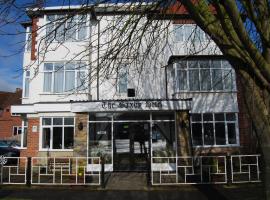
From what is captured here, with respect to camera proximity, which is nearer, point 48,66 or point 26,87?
point 48,66

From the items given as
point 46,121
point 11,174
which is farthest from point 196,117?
point 11,174

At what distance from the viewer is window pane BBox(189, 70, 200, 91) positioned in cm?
1988

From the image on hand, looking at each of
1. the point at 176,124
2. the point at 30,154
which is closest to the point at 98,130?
the point at 176,124

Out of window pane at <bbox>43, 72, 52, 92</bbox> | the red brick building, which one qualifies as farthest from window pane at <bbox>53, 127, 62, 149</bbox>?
the red brick building

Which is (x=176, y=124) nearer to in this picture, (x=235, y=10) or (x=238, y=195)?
(x=238, y=195)

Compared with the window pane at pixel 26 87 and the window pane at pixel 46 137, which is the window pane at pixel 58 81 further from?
the window pane at pixel 26 87

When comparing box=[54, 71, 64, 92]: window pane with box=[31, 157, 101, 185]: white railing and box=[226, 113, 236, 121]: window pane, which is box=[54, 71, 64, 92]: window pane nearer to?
box=[31, 157, 101, 185]: white railing

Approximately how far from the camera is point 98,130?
17.4 metres

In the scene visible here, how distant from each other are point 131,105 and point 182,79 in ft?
15.7

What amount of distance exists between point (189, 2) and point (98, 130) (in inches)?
488

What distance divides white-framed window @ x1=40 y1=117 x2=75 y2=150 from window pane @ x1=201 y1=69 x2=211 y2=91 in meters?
7.72

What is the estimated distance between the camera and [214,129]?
19.7m

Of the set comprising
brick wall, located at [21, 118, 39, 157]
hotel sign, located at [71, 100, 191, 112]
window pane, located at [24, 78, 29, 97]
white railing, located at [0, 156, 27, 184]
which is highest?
window pane, located at [24, 78, 29, 97]

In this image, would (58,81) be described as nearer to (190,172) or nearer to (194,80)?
(194,80)
